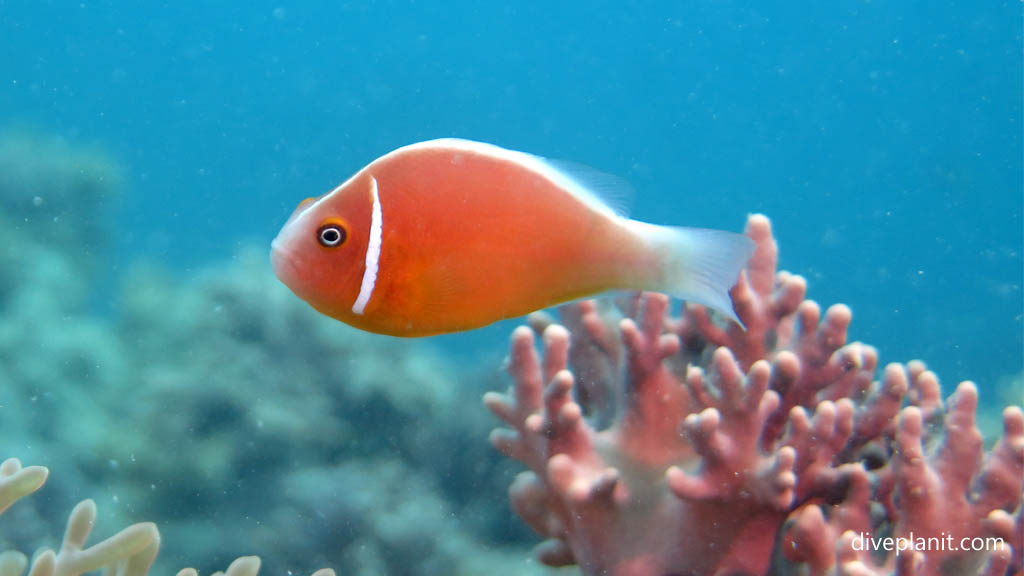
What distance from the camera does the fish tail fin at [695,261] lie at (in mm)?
1793

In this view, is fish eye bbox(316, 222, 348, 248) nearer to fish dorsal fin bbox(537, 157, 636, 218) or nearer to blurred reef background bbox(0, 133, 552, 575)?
fish dorsal fin bbox(537, 157, 636, 218)

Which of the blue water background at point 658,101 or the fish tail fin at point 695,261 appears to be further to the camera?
the blue water background at point 658,101

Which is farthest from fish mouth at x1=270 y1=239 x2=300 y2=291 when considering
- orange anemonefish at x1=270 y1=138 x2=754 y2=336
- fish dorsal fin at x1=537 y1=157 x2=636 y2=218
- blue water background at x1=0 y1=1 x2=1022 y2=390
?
blue water background at x1=0 y1=1 x2=1022 y2=390

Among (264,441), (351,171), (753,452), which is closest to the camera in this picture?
(753,452)

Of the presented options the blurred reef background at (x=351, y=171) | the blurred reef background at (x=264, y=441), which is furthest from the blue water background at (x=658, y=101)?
the blurred reef background at (x=264, y=441)

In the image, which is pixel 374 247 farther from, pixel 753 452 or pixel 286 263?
pixel 753 452

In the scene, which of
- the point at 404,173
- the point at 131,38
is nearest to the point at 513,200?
the point at 404,173

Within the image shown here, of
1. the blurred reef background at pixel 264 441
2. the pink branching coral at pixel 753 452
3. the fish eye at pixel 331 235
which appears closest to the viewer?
the fish eye at pixel 331 235

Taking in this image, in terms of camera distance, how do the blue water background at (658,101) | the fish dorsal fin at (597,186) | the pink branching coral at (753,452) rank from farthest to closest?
the blue water background at (658,101)
the pink branching coral at (753,452)
the fish dorsal fin at (597,186)

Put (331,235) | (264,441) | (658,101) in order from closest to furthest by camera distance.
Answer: (331,235), (264,441), (658,101)

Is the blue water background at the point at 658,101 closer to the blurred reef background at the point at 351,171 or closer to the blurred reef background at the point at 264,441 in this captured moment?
the blurred reef background at the point at 351,171

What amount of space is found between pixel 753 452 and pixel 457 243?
1.58 meters

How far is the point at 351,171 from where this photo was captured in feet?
74.1

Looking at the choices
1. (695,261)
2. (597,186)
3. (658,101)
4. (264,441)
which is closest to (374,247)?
(597,186)
